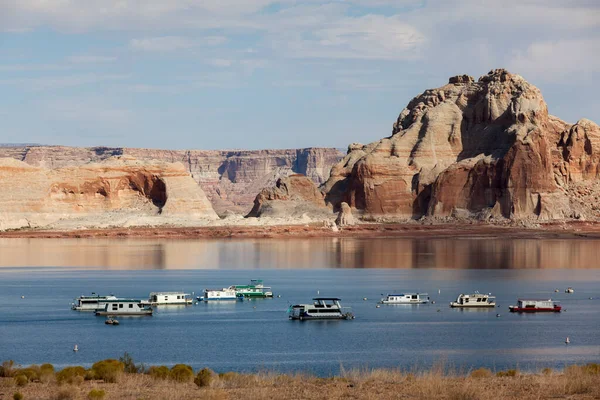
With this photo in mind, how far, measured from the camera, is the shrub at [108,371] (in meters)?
30.2

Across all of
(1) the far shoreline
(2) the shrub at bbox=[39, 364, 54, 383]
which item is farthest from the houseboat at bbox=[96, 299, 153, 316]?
(1) the far shoreline

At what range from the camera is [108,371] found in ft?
99.7

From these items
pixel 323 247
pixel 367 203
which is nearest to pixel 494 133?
pixel 367 203

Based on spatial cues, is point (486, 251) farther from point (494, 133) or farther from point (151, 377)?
point (151, 377)

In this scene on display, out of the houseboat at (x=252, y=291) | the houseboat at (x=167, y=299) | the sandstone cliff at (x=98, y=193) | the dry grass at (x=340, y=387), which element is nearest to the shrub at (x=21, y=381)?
the dry grass at (x=340, y=387)

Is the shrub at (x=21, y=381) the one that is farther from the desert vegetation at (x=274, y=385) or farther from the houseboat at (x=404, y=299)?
the houseboat at (x=404, y=299)

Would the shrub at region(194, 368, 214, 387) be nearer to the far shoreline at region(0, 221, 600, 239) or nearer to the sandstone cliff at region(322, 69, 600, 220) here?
the far shoreline at region(0, 221, 600, 239)

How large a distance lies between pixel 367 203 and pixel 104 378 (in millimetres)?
143997

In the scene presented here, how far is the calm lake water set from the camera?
41.7 meters

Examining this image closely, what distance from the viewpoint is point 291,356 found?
4144 centimetres

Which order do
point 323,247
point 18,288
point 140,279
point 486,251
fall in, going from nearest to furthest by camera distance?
1. point 18,288
2. point 140,279
3. point 486,251
4. point 323,247

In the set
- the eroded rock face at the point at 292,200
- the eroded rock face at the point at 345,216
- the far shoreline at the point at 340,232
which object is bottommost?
the far shoreline at the point at 340,232

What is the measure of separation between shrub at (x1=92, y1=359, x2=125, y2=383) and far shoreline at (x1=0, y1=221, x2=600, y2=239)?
118198 mm

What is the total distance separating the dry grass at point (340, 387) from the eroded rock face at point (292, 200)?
141 meters
